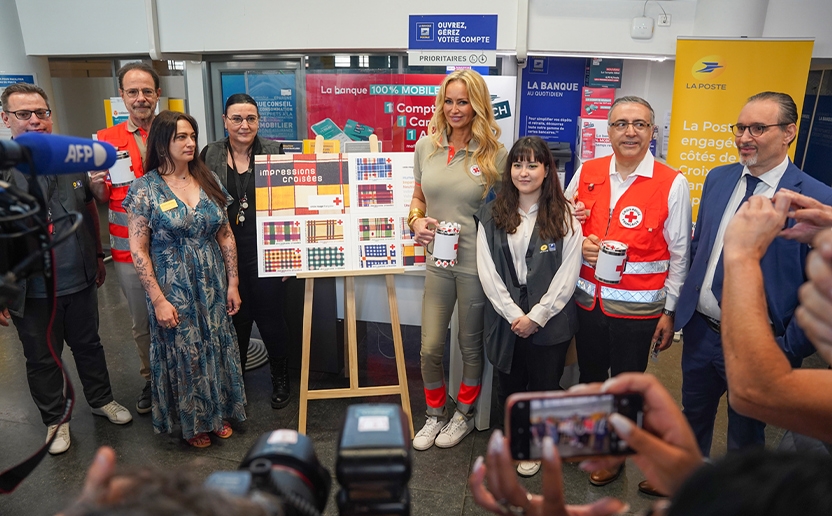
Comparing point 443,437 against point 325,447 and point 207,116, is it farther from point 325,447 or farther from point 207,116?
point 207,116

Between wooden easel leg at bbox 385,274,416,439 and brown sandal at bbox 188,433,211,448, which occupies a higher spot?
wooden easel leg at bbox 385,274,416,439

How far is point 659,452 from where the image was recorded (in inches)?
33.2

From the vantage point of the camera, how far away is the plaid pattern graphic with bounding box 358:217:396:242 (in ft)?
8.90

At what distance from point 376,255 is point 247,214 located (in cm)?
70

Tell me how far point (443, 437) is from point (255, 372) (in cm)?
137

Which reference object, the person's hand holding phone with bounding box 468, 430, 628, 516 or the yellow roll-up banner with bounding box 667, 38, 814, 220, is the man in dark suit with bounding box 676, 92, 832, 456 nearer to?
the person's hand holding phone with bounding box 468, 430, 628, 516

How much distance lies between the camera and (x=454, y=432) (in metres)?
2.72

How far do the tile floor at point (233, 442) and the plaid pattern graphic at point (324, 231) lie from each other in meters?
0.95

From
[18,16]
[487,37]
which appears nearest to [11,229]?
[487,37]

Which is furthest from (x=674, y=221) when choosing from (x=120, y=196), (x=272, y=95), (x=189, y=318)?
(x=272, y=95)

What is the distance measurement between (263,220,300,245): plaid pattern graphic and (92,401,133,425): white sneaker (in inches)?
46.8

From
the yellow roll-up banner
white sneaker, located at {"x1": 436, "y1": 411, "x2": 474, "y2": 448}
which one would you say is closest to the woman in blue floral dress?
white sneaker, located at {"x1": 436, "y1": 411, "x2": 474, "y2": 448}

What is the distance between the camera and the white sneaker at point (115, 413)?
112 inches

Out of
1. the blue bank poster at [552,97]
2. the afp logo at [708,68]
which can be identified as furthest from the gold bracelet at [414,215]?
the blue bank poster at [552,97]
